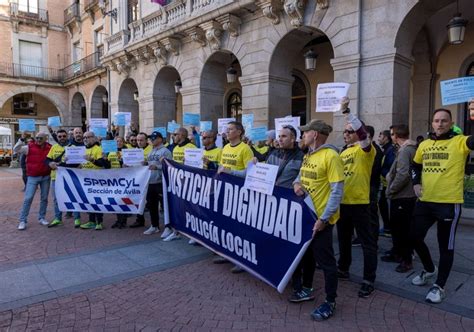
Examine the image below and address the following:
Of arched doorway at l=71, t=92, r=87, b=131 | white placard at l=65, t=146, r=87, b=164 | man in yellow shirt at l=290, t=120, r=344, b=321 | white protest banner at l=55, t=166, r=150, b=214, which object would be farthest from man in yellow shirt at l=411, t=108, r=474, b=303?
arched doorway at l=71, t=92, r=87, b=131

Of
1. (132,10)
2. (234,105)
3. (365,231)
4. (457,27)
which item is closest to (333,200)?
(365,231)

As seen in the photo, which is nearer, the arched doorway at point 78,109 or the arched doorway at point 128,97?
the arched doorway at point 128,97

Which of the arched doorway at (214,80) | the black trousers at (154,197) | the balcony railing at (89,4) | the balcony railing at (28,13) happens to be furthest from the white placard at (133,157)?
the balcony railing at (28,13)

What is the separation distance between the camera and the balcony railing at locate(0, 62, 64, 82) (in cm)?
2833

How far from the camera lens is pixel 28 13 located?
1158 inches

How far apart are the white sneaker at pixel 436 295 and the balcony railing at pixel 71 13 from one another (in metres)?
30.7

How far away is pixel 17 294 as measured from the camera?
4.08 m

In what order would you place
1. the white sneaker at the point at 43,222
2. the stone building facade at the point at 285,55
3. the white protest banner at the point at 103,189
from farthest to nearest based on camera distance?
the stone building facade at the point at 285,55 → the white sneaker at the point at 43,222 → the white protest banner at the point at 103,189

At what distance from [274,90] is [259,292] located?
8221 millimetres

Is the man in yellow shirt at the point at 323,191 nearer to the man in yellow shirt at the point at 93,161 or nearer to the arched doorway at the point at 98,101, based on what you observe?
the man in yellow shirt at the point at 93,161

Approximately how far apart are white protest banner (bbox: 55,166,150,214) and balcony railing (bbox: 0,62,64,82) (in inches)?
1028

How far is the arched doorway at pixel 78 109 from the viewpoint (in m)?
29.2

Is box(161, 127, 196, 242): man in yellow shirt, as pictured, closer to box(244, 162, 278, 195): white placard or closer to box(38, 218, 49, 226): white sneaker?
box(244, 162, 278, 195): white placard

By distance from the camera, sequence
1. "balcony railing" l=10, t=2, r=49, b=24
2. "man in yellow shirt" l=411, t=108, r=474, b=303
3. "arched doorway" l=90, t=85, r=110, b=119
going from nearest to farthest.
Answer: 1. "man in yellow shirt" l=411, t=108, r=474, b=303
2. "arched doorway" l=90, t=85, r=110, b=119
3. "balcony railing" l=10, t=2, r=49, b=24
